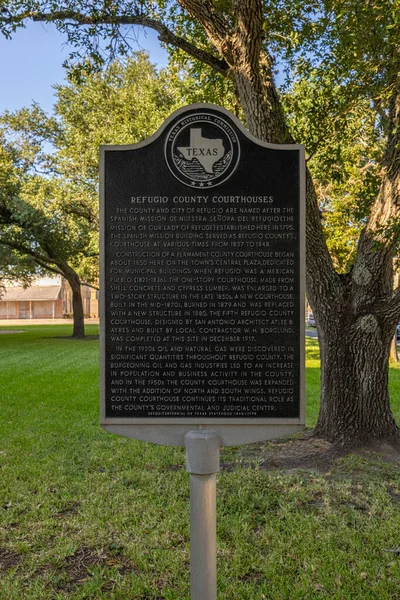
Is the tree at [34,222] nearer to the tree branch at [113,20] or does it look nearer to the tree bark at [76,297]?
the tree bark at [76,297]

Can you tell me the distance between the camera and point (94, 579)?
353 cm

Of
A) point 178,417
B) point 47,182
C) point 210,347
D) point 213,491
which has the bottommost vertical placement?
point 213,491

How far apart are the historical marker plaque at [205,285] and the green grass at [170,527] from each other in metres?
1.36

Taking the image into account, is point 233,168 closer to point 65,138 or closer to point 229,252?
point 229,252

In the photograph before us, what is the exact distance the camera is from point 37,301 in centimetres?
6706

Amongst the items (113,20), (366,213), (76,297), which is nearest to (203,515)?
(366,213)

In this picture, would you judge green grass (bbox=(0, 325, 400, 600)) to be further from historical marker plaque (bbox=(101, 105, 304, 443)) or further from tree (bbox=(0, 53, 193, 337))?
tree (bbox=(0, 53, 193, 337))

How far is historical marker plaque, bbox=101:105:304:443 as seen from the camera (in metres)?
2.94

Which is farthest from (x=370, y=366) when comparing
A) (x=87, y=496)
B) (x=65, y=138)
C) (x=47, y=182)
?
(x=65, y=138)

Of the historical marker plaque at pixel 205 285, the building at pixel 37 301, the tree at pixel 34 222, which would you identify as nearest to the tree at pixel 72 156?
the tree at pixel 34 222

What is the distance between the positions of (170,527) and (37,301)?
2610 inches

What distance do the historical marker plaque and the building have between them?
2483 inches

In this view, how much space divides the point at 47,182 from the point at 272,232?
23.0 m

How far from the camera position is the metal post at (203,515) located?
2.79m
